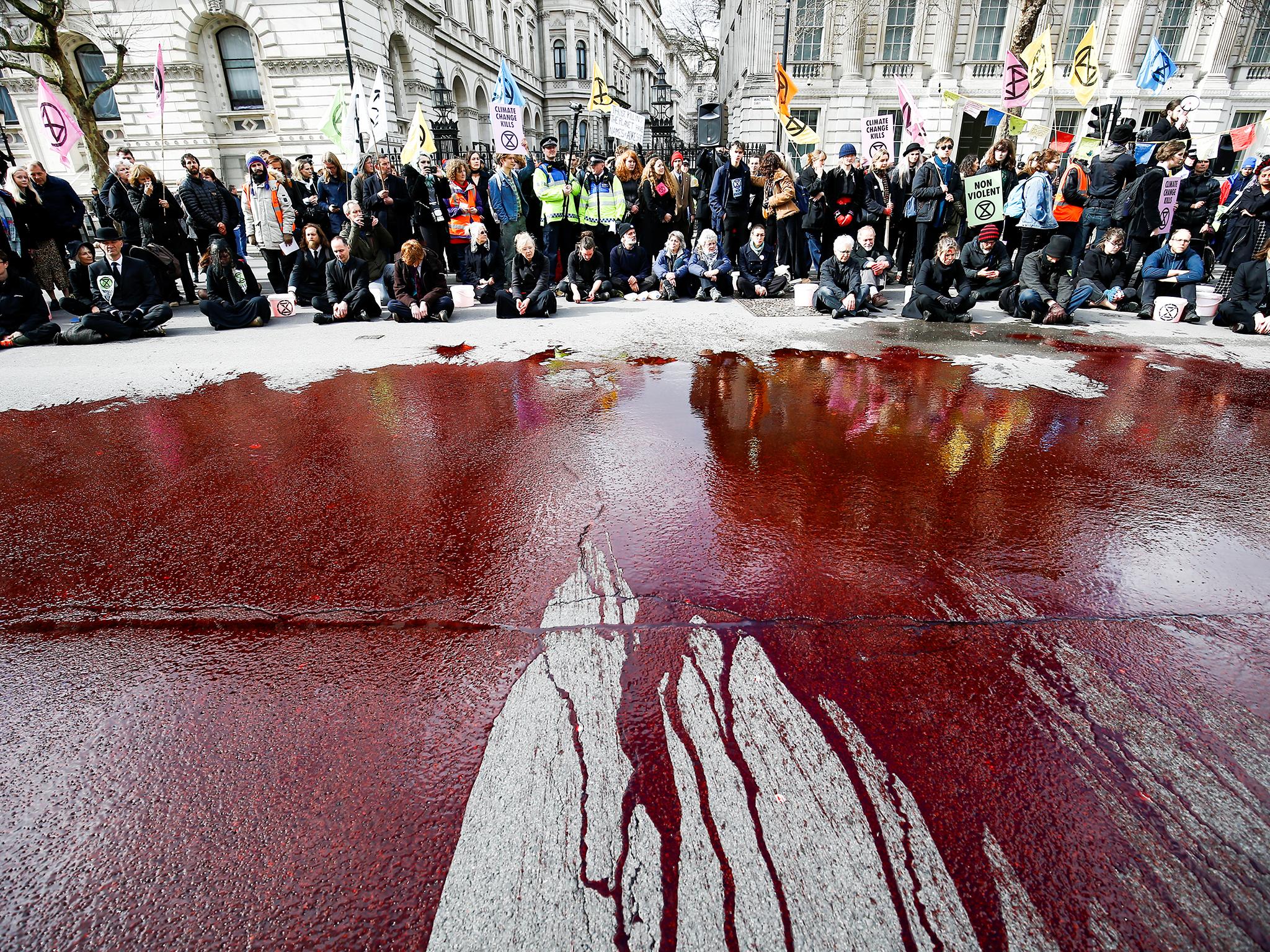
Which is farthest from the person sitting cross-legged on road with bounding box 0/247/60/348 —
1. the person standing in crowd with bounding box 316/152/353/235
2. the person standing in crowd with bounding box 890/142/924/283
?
the person standing in crowd with bounding box 890/142/924/283

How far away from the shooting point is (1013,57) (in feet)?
34.7

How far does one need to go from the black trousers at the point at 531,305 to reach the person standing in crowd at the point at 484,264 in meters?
1.41

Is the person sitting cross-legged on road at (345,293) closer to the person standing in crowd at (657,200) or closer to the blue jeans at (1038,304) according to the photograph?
the person standing in crowd at (657,200)

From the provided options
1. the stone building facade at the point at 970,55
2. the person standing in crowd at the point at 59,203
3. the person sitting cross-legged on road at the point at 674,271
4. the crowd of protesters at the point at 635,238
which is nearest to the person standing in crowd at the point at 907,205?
the crowd of protesters at the point at 635,238

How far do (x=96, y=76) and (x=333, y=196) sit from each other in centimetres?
2410

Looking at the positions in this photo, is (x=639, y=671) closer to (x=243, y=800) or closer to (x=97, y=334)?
(x=243, y=800)

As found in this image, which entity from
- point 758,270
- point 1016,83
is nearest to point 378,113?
point 758,270

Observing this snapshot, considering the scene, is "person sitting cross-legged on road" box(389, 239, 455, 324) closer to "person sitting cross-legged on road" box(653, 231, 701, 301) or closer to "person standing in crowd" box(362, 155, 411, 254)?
"person standing in crowd" box(362, 155, 411, 254)

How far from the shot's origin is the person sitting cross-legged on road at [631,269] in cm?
1038

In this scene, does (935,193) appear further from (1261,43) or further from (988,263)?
(1261,43)

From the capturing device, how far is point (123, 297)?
8.41 metres

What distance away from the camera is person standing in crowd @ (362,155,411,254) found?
34.4 ft

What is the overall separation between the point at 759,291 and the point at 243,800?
31.6ft

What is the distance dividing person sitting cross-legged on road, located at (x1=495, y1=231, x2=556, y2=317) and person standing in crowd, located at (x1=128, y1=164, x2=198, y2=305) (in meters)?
5.06
